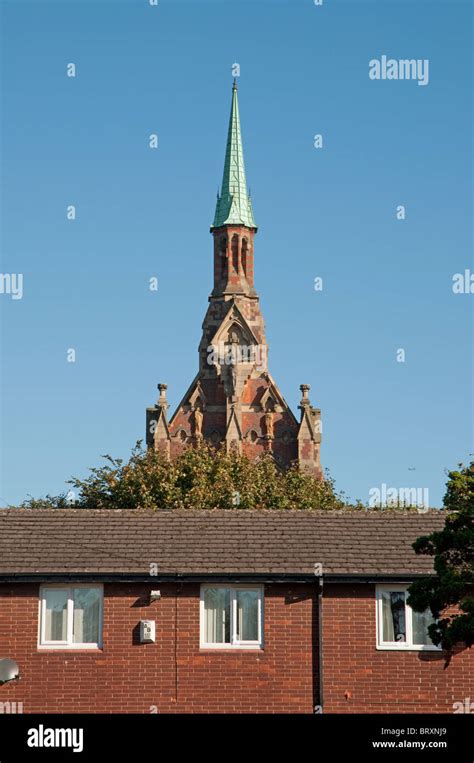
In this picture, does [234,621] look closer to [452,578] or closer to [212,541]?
[212,541]

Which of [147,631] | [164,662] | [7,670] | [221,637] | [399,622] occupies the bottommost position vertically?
[7,670]

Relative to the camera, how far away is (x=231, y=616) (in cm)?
2825

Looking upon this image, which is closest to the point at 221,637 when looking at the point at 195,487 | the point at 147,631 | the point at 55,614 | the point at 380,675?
the point at 147,631

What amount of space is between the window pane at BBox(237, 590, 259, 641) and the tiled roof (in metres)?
0.61

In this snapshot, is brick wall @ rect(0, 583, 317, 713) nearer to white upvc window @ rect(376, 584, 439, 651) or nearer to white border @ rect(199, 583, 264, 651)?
white border @ rect(199, 583, 264, 651)

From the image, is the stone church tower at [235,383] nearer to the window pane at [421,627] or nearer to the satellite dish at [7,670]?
the window pane at [421,627]

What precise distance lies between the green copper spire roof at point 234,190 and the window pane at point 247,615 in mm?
76243

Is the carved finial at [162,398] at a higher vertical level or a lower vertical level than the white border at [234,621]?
higher

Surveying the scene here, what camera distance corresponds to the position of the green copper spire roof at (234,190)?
4075 inches

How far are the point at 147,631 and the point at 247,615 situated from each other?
2.11 metres

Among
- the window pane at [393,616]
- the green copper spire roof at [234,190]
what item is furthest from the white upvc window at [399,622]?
the green copper spire roof at [234,190]
